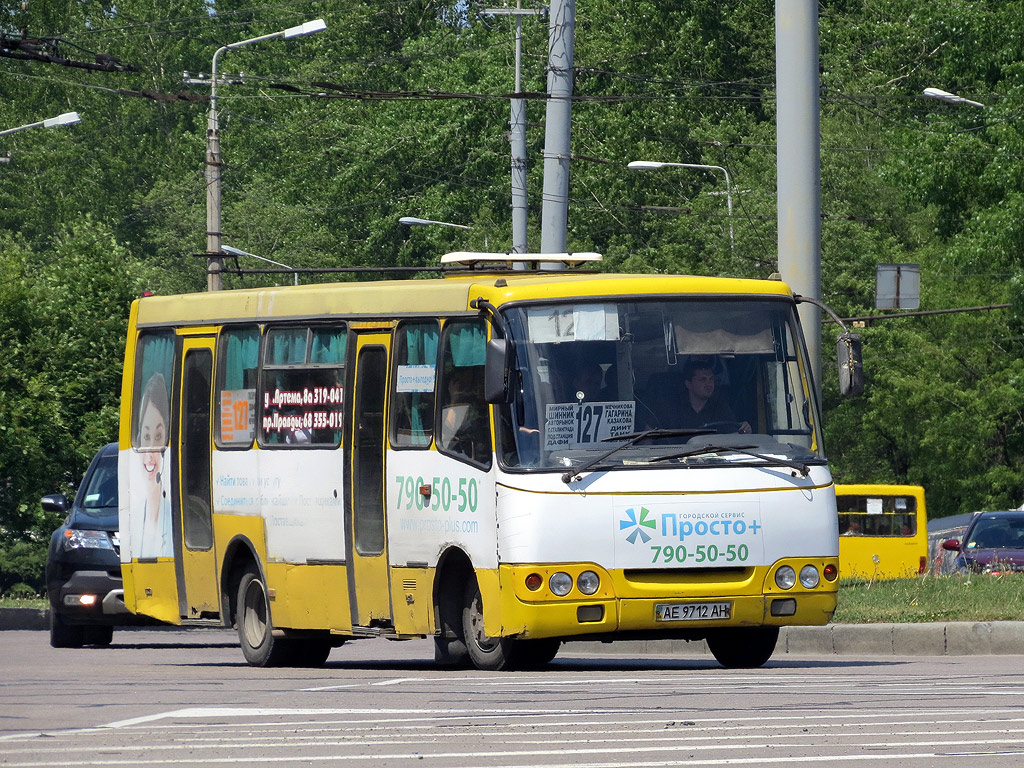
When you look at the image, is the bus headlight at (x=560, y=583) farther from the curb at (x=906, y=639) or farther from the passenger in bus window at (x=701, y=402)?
the curb at (x=906, y=639)

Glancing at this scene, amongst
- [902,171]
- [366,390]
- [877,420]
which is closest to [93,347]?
[902,171]

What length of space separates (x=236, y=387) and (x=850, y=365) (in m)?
4.79

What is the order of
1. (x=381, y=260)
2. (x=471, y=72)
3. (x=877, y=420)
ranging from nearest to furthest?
1. (x=877, y=420)
2. (x=471, y=72)
3. (x=381, y=260)

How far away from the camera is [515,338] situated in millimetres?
14180

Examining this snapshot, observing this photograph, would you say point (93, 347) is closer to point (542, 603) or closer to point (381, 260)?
point (542, 603)

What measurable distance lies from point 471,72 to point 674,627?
53591mm

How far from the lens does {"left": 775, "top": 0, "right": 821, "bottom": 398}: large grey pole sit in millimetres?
19188

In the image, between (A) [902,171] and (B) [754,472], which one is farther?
(A) [902,171]

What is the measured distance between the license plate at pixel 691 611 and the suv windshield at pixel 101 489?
8499 mm

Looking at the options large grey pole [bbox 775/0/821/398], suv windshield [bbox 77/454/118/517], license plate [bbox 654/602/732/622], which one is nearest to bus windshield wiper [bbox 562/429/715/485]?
license plate [bbox 654/602/732/622]

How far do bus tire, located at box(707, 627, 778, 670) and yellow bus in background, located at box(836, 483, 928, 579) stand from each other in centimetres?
2330

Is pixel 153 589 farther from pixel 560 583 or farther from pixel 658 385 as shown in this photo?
pixel 658 385

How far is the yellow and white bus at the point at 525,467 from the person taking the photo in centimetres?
1375

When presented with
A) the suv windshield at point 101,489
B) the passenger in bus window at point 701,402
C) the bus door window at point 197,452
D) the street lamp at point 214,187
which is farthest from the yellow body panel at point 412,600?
the street lamp at point 214,187
